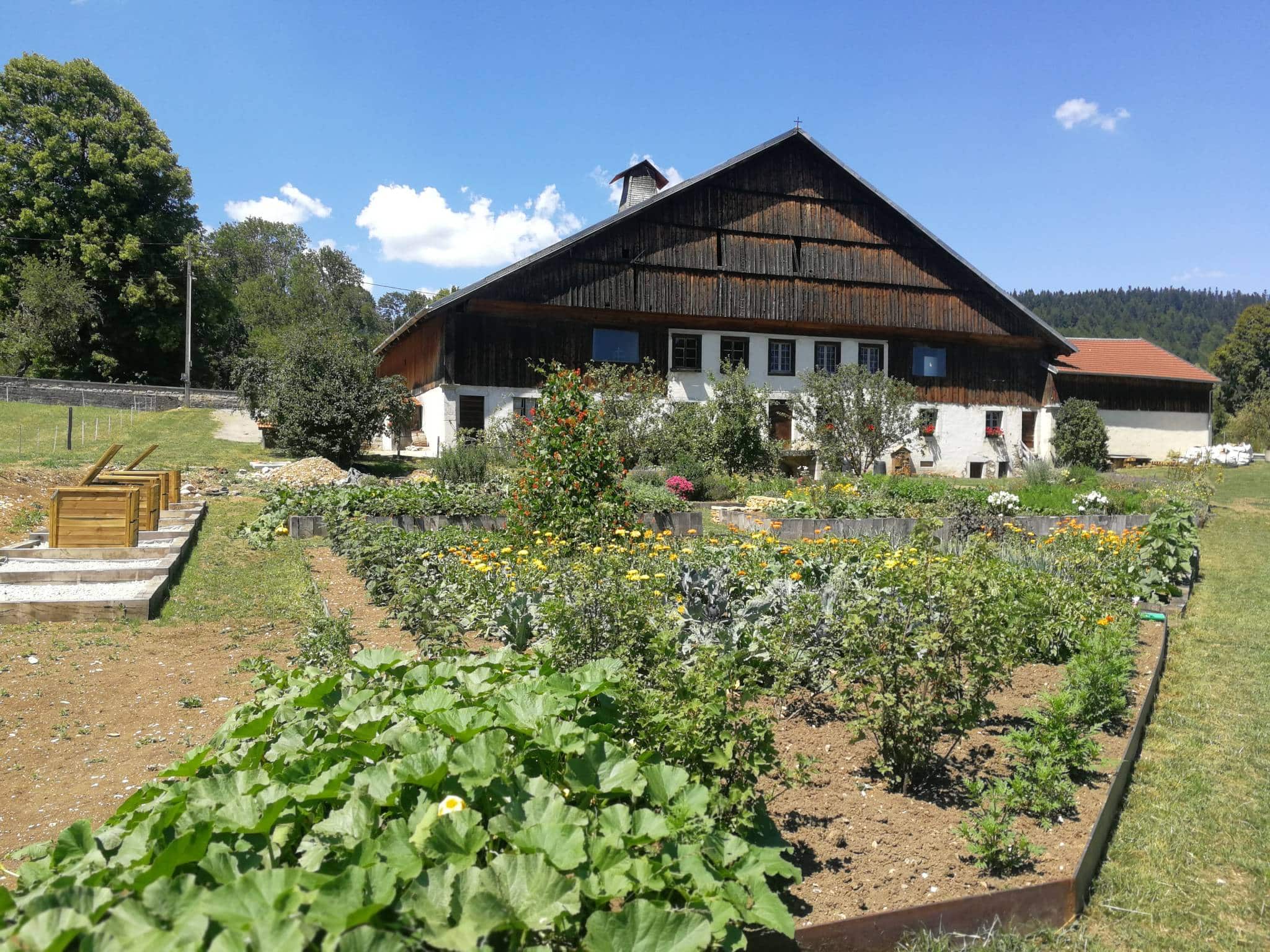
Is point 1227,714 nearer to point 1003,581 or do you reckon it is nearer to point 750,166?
point 1003,581

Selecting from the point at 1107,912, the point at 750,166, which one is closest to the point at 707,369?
the point at 750,166

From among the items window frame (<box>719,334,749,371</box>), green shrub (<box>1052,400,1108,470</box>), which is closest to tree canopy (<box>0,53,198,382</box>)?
window frame (<box>719,334,749,371</box>)

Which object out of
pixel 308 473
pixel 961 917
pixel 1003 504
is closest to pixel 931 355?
pixel 1003 504

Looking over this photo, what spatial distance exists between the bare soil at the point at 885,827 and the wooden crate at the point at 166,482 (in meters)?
10.8

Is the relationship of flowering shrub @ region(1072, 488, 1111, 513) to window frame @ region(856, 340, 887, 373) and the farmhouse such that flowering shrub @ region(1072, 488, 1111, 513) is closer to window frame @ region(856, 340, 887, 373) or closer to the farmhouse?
the farmhouse

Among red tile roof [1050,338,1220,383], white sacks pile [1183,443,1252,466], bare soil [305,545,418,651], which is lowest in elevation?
bare soil [305,545,418,651]

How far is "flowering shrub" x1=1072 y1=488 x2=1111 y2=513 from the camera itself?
13633 millimetres

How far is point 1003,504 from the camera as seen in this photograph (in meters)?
13.1

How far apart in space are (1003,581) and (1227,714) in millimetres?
1686

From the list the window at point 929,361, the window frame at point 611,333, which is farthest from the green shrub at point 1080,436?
the window frame at point 611,333

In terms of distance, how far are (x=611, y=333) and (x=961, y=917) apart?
2191cm

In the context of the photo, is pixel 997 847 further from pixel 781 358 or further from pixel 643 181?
pixel 643 181

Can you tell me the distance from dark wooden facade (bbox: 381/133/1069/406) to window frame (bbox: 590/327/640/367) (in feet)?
0.48

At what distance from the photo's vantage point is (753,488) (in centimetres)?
1636
